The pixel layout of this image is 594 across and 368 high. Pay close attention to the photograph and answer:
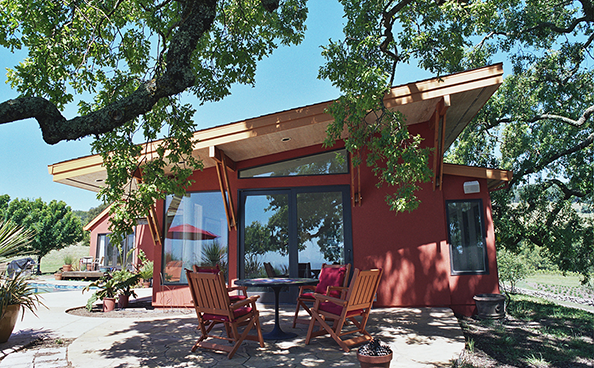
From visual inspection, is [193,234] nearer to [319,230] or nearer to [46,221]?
[319,230]

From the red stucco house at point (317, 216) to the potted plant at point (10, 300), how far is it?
91.4 inches

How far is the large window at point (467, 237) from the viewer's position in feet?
22.7

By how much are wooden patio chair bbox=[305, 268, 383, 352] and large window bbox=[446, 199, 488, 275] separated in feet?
9.97

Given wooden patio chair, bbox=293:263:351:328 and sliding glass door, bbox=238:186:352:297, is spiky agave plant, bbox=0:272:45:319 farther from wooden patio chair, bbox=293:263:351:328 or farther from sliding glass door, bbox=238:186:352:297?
sliding glass door, bbox=238:186:352:297

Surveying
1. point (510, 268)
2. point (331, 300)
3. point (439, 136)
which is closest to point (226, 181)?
point (331, 300)

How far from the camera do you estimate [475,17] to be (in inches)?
246

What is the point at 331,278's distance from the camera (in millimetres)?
5441

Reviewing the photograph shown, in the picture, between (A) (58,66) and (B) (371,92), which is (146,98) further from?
(B) (371,92)

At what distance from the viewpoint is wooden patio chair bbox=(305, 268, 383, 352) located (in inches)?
168

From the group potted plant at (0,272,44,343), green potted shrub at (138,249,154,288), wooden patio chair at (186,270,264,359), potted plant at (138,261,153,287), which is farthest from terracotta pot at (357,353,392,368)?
green potted shrub at (138,249,154,288)

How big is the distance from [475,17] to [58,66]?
6049 mm

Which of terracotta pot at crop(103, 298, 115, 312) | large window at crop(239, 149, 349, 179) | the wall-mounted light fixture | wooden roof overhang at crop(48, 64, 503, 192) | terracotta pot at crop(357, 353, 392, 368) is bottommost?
terracotta pot at crop(103, 298, 115, 312)

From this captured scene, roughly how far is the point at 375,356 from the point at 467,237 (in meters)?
4.82

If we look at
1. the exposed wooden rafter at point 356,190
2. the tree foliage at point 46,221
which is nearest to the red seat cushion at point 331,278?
the exposed wooden rafter at point 356,190
